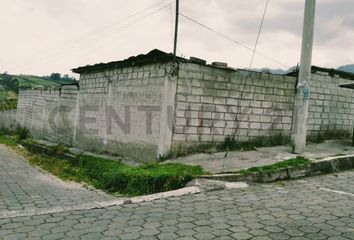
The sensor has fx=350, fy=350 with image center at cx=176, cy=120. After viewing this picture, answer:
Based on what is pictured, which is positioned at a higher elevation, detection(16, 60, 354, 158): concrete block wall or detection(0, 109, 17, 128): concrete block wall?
detection(16, 60, 354, 158): concrete block wall

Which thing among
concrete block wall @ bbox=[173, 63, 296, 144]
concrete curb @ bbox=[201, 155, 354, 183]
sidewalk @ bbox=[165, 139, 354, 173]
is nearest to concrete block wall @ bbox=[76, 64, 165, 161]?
concrete block wall @ bbox=[173, 63, 296, 144]

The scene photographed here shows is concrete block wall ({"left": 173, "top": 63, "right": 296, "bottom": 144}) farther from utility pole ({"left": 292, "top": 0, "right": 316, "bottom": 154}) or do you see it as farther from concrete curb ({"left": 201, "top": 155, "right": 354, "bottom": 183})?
concrete curb ({"left": 201, "top": 155, "right": 354, "bottom": 183})

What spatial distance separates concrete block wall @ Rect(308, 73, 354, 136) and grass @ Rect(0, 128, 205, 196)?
6149 millimetres

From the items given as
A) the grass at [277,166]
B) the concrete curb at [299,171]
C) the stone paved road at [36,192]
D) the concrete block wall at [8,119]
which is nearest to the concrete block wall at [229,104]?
the grass at [277,166]

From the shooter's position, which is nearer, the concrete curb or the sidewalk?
the concrete curb

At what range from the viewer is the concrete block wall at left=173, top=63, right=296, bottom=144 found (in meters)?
9.09

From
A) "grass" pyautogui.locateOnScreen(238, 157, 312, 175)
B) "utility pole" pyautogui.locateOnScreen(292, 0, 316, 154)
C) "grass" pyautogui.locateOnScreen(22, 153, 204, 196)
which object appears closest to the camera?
"grass" pyautogui.locateOnScreen(22, 153, 204, 196)

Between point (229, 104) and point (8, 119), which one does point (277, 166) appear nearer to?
point (229, 104)

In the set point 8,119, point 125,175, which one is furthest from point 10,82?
point 125,175

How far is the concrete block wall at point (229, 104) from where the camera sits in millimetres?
9094

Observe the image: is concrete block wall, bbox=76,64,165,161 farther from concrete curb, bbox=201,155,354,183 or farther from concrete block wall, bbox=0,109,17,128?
concrete block wall, bbox=0,109,17,128

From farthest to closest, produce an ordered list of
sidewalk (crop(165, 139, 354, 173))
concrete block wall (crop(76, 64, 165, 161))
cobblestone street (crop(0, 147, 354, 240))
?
concrete block wall (crop(76, 64, 165, 161)), sidewalk (crop(165, 139, 354, 173)), cobblestone street (crop(0, 147, 354, 240))

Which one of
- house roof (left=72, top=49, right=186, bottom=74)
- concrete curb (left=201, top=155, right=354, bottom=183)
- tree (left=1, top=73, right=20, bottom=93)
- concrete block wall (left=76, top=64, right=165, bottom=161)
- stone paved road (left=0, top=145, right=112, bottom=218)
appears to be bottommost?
stone paved road (left=0, top=145, right=112, bottom=218)

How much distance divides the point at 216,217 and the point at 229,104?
5.38m
